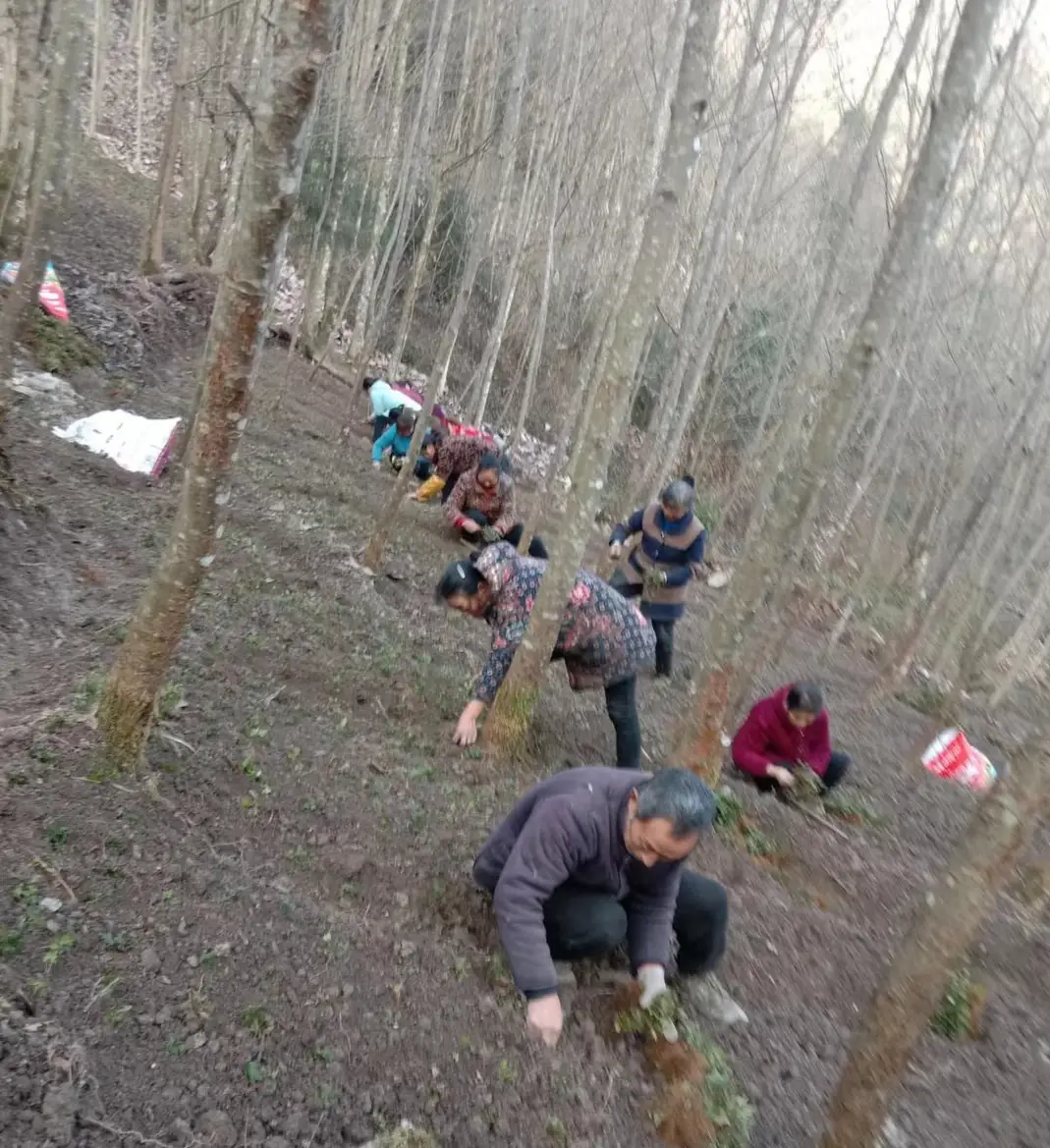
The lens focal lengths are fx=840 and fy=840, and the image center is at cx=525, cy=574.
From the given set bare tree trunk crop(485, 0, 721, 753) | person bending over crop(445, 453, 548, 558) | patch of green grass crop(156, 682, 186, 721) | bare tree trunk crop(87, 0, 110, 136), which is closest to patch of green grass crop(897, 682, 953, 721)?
person bending over crop(445, 453, 548, 558)

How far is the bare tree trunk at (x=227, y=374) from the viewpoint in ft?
6.81

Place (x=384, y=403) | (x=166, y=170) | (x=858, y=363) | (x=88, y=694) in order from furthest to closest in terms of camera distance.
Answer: (x=384, y=403) < (x=166, y=170) < (x=858, y=363) < (x=88, y=694)

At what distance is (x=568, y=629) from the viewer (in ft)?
13.0

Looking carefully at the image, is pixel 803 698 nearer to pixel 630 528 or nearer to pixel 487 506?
pixel 630 528

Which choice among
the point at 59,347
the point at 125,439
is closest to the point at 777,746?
the point at 125,439

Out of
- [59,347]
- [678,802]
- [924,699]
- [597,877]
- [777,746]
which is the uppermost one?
[678,802]

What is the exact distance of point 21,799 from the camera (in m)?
2.40

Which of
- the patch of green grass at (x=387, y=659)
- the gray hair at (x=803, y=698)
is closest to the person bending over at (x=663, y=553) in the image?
the gray hair at (x=803, y=698)

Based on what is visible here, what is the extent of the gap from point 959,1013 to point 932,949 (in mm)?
2064

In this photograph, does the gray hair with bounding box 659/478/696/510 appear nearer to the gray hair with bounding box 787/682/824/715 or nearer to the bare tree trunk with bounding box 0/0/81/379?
the gray hair with bounding box 787/682/824/715

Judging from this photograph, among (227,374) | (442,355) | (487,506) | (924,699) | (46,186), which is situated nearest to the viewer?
(227,374)

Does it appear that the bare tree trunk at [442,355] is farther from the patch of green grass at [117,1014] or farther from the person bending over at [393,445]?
the patch of green grass at [117,1014]

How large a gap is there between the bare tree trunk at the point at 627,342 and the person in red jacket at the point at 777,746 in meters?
1.75

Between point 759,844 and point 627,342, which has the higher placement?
point 627,342
